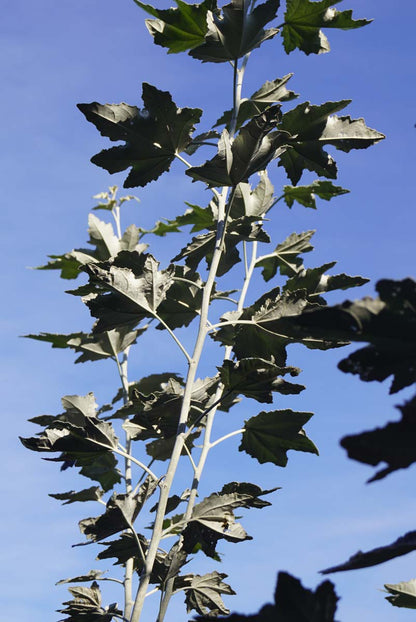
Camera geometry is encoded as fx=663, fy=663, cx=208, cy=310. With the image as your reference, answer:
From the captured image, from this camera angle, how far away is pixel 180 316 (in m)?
4.25

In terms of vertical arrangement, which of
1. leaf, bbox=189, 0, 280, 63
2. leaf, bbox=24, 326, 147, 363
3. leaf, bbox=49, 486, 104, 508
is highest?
leaf, bbox=189, 0, 280, 63

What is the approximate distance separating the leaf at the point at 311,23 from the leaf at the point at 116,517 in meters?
2.94

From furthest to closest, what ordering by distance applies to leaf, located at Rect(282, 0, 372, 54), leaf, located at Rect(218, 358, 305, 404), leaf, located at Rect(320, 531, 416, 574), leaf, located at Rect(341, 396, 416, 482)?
leaf, located at Rect(282, 0, 372, 54)
leaf, located at Rect(218, 358, 305, 404)
leaf, located at Rect(320, 531, 416, 574)
leaf, located at Rect(341, 396, 416, 482)

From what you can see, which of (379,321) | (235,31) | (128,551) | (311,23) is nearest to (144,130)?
(235,31)

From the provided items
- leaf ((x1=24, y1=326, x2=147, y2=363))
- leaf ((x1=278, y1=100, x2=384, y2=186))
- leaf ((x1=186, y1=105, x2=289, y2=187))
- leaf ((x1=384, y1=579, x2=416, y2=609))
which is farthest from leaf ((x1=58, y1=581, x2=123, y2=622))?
leaf ((x1=278, y1=100, x2=384, y2=186))

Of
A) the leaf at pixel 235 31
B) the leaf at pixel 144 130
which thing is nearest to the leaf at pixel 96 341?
the leaf at pixel 144 130

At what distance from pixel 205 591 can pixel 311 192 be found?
112 inches

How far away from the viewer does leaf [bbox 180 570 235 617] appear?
12.0 feet

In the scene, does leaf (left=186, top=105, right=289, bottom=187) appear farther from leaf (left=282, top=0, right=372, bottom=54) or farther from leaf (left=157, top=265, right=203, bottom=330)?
leaf (left=282, top=0, right=372, bottom=54)

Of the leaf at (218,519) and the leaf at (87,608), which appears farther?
the leaf at (87,608)

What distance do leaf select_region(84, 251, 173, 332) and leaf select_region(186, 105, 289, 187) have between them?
0.55 metres

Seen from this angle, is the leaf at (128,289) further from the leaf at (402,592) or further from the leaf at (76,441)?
the leaf at (402,592)

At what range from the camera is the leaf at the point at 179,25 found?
378cm

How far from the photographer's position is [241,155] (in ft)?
11.1
